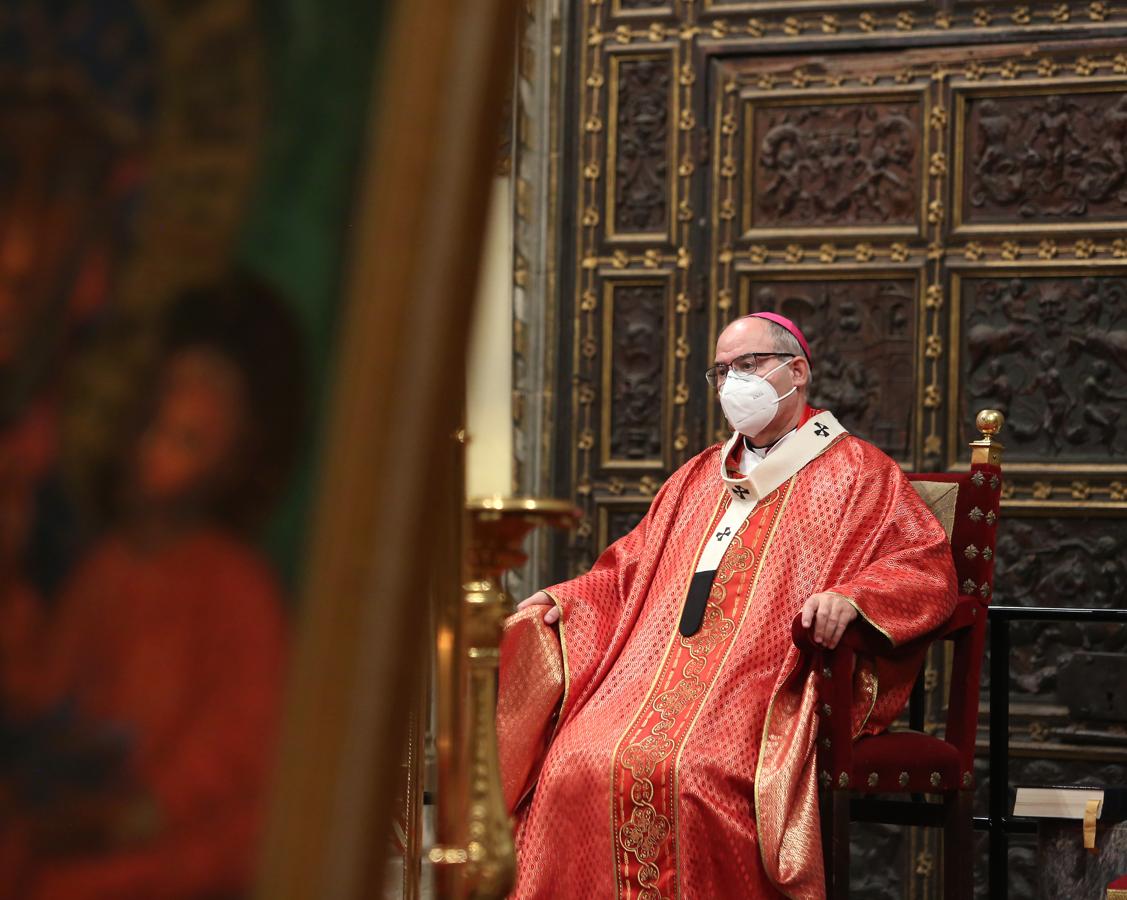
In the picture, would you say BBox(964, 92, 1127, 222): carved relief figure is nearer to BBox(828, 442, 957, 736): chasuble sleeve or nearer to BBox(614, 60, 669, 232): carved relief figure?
BBox(614, 60, 669, 232): carved relief figure

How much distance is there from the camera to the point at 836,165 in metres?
7.44

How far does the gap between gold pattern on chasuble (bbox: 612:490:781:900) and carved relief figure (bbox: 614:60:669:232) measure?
293 centimetres

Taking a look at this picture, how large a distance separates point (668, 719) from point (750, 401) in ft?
3.62

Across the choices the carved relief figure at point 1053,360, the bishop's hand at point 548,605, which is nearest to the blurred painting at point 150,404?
the bishop's hand at point 548,605

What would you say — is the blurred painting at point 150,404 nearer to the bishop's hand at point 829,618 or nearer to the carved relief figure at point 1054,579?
the bishop's hand at point 829,618

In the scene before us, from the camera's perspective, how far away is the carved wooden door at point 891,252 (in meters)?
7.07

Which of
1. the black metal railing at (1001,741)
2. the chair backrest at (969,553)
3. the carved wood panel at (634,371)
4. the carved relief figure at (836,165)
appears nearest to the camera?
the chair backrest at (969,553)

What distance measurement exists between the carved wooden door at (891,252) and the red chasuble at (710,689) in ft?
7.76

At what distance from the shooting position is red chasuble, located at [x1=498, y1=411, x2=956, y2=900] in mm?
4074

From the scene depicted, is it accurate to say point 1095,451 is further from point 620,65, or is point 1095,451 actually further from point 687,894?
point 687,894

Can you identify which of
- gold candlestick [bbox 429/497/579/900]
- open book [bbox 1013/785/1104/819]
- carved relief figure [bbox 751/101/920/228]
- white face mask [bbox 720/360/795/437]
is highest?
carved relief figure [bbox 751/101/920/228]

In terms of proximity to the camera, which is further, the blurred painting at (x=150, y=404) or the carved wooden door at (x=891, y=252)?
the carved wooden door at (x=891, y=252)

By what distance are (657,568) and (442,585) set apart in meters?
3.20

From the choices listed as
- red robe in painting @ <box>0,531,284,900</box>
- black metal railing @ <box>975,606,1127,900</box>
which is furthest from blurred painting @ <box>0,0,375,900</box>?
black metal railing @ <box>975,606,1127,900</box>
